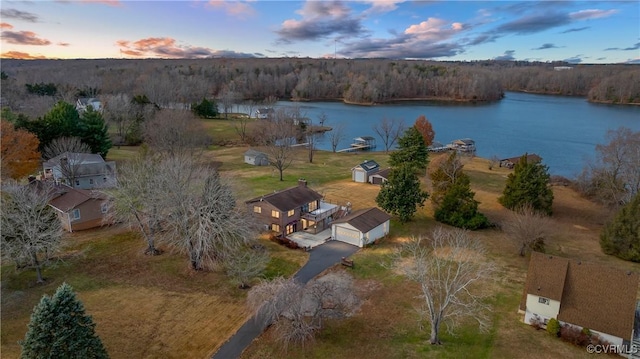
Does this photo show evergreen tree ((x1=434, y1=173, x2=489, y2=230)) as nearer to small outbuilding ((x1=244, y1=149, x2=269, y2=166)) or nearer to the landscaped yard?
the landscaped yard

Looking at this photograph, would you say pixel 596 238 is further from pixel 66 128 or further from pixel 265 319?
pixel 66 128

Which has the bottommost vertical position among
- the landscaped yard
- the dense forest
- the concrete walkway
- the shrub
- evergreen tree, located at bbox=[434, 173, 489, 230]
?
the concrete walkway

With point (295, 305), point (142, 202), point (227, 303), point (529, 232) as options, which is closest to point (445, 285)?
point (295, 305)

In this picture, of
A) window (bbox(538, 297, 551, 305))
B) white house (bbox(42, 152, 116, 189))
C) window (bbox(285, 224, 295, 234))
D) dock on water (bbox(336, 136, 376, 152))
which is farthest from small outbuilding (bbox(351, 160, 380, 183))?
window (bbox(538, 297, 551, 305))

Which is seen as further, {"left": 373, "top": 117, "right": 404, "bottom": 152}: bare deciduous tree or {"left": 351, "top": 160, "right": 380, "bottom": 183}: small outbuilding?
{"left": 373, "top": 117, "right": 404, "bottom": 152}: bare deciduous tree

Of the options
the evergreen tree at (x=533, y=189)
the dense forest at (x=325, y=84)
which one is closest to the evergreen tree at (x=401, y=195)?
the evergreen tree at (x=533, y=189)

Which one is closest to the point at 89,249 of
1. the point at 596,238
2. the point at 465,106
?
the point at 596,238
